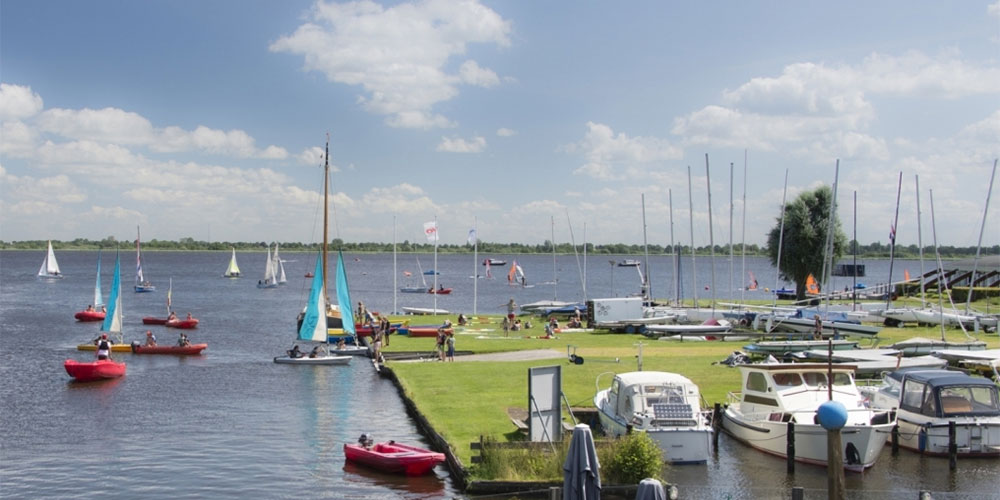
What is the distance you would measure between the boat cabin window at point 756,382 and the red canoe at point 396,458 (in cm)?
1061

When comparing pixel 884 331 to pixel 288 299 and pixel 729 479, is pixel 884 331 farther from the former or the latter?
pixel 288 299

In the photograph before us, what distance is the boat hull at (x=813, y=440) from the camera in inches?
985

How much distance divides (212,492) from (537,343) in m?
30.2

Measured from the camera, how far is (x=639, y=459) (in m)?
22.5

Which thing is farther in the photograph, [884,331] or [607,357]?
[884,331]

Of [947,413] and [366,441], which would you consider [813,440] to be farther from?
[366,441]

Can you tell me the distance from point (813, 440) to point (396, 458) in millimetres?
12197

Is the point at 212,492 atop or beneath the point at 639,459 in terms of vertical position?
beneath

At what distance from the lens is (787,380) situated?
28750 mm

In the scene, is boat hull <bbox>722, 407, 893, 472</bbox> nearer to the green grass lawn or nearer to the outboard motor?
the green grass lawn

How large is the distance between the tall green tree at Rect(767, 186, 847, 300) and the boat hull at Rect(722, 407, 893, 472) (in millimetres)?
67835

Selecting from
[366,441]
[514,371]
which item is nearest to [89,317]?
[514,371]

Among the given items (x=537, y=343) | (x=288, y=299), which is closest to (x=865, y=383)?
(x=537, y=343)

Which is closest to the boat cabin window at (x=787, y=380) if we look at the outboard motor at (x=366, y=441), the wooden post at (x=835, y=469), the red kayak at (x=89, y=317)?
the wooden post at (x=835, y=469)
